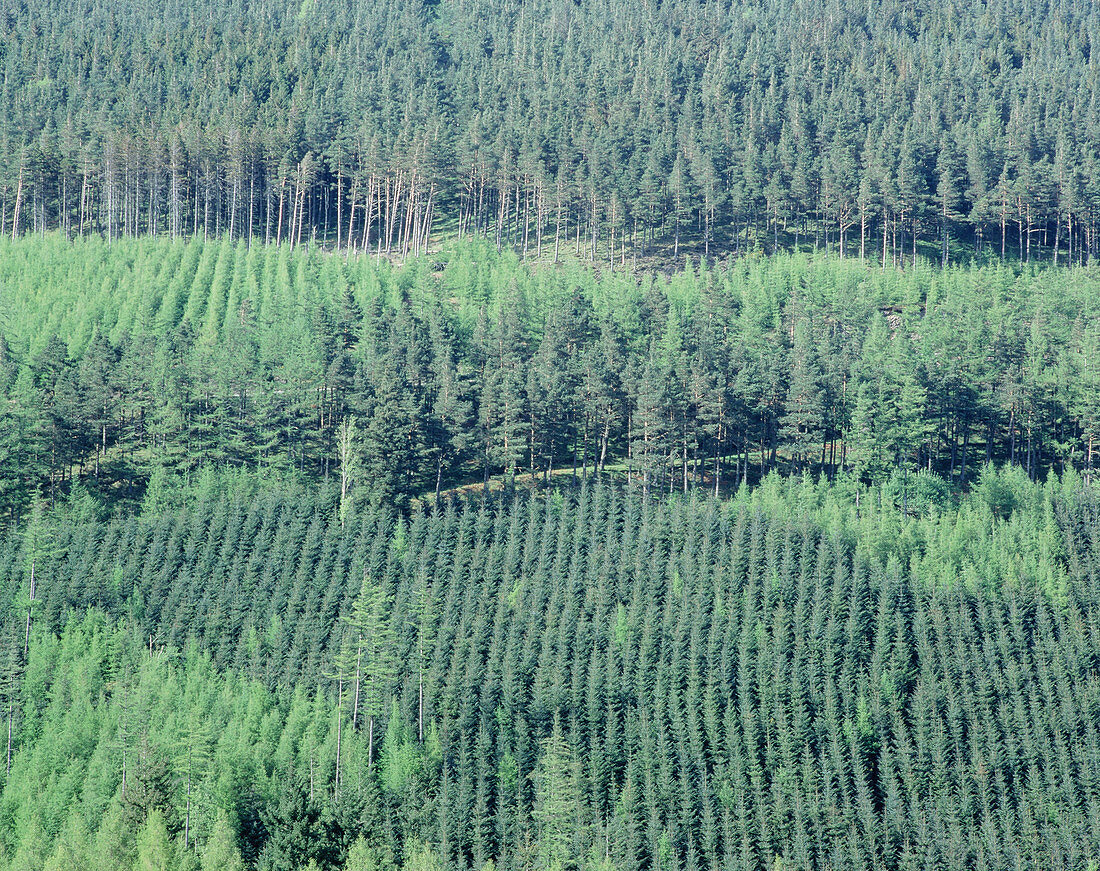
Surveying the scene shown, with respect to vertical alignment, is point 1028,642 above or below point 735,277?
below

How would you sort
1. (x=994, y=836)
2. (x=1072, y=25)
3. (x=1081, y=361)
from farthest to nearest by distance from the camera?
(x=1072, y=25) → (x=1081, y=361) → (x=994, y=836)

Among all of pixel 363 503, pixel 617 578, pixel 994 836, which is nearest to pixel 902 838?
pixel 994 836

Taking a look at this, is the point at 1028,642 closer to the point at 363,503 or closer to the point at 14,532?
the point at 363,503

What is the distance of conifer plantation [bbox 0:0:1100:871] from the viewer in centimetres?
5484

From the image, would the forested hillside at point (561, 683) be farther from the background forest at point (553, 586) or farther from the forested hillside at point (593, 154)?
the forested hillside at point (593, 154)

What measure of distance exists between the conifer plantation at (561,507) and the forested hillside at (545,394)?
35 cm

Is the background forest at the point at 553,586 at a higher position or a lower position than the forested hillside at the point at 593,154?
lower

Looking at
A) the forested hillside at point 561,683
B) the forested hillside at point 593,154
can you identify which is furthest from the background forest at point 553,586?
the forested hillside at point 593,154

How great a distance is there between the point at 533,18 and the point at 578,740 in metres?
163

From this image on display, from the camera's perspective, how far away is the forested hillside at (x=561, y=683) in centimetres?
5331

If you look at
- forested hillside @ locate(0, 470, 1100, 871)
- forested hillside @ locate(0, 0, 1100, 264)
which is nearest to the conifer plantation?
forested hillside @ locate(0, 470, 1100, 871)

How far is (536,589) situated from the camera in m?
64.3

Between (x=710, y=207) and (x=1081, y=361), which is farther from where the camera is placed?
(x=710, y=207)

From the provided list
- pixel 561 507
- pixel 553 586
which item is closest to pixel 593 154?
pixel 561 507
